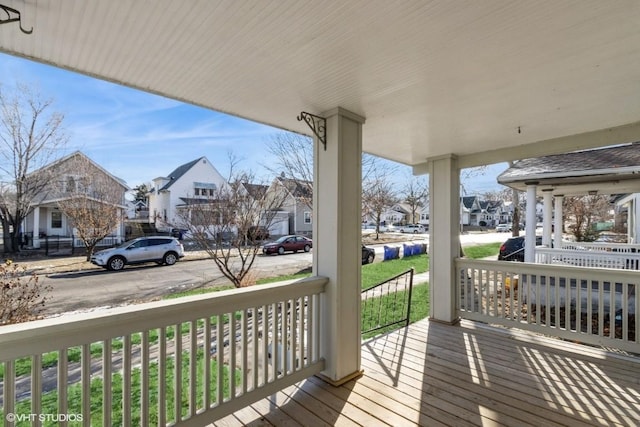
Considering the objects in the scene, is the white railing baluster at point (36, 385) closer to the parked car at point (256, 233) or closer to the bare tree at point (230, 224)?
the bare tree at point (230, 224)

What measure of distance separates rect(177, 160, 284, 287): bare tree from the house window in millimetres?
3447

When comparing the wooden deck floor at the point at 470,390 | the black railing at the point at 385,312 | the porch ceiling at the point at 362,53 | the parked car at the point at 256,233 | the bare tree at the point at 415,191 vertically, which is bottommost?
the black railing at the point at 385,312

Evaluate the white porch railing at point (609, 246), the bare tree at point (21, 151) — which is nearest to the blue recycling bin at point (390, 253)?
the white porch railing at point (609, 246)

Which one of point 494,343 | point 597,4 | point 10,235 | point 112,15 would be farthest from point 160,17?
point 10,235

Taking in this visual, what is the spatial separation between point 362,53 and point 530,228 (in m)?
5.82

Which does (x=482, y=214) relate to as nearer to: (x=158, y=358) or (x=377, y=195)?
(x=377, y=195)

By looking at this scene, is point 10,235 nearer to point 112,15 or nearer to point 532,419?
point 112,15

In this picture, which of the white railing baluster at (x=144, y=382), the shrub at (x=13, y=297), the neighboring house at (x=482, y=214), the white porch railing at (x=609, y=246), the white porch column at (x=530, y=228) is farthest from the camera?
the neighboring house at (x=482, y=214)

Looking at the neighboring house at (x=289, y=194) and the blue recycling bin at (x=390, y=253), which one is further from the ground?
the neighboring house at (x=289, y=194)

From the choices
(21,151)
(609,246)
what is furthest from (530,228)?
(21,151)

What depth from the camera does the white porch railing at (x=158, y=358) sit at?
1328 millimetres

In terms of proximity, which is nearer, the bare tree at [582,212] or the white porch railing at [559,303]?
the white porch railing at [559,303]

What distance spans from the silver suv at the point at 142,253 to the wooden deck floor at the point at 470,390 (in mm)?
6334

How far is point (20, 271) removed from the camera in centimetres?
325
